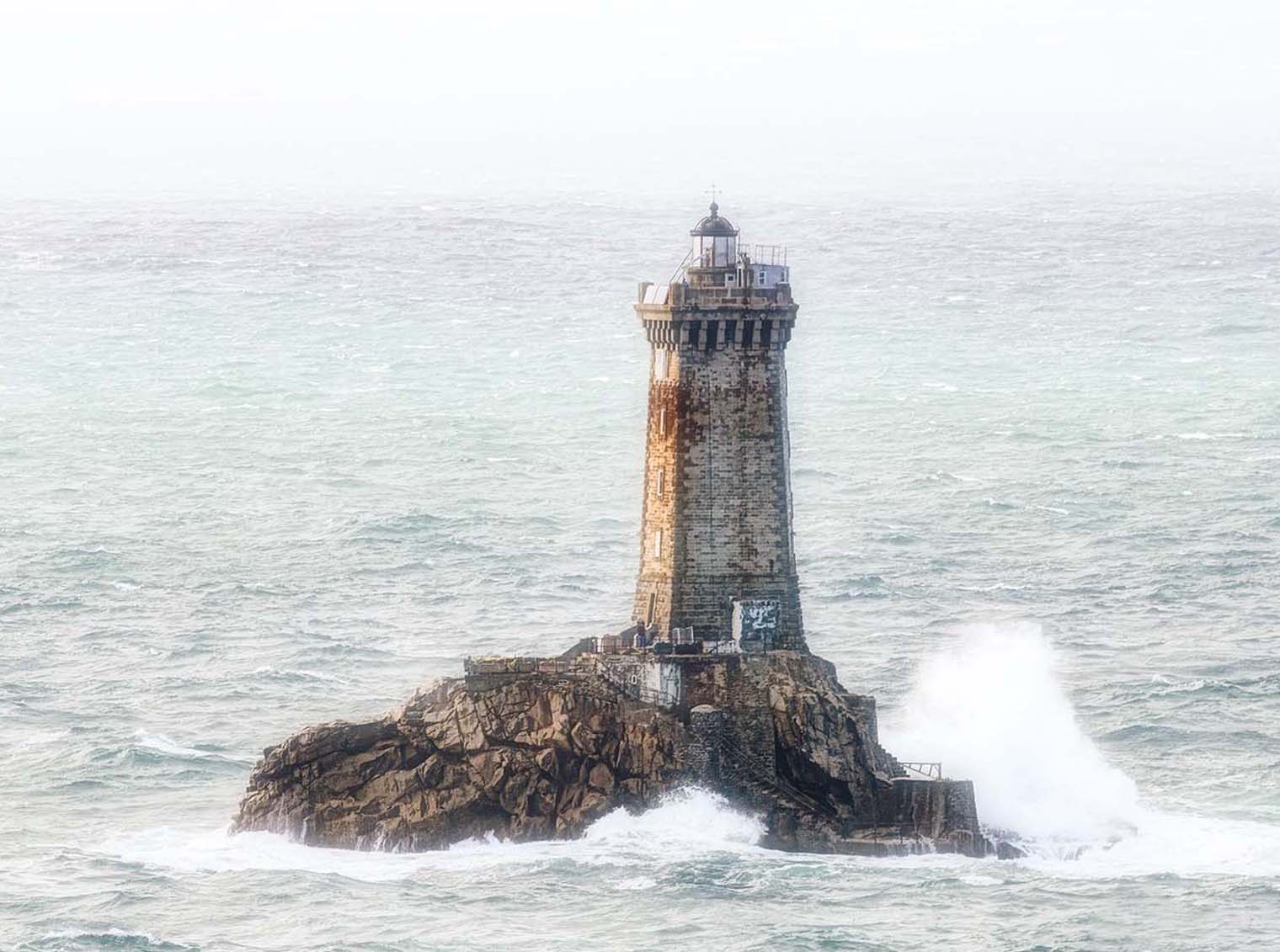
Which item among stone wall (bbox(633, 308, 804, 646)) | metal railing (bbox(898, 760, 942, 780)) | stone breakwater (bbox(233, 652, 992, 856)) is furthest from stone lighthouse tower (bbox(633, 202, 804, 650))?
metal railing (bbox(898, 760, 942, 780))

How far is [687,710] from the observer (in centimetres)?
9538

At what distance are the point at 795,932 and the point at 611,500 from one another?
72196 mm

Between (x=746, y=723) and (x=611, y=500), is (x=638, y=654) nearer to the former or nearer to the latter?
(x=746, y=723)


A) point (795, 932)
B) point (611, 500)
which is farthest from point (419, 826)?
point (611, 500)

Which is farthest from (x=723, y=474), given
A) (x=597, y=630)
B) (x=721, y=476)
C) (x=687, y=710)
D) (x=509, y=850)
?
(x=597, y=630)

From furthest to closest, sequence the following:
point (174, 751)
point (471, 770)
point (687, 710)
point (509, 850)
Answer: point (174, 751), point (687, 710), point (471, 770), point (509, 850)

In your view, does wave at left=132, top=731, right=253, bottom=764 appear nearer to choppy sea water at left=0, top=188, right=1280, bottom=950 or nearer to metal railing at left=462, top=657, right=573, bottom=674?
choppy sea water at left=0, top=188, right=1280, bottom=950

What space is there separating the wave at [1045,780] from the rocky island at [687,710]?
352cm

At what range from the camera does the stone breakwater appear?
93.9 m

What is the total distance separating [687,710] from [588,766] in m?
3.05

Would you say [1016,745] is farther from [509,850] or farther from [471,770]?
[471,770]

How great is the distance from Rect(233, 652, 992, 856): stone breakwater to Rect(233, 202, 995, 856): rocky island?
0.05 meters

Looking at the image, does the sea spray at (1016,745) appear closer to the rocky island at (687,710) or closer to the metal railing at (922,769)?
the metal railing at (922,769)

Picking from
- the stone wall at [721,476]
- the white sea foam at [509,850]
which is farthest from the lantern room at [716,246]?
the white sea foam at [509,850]
